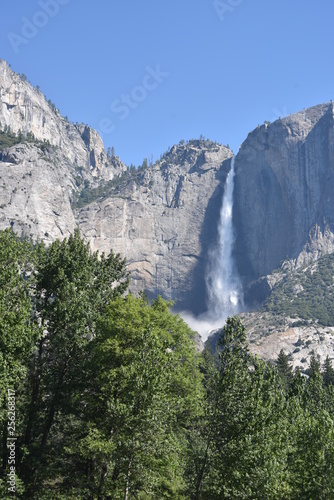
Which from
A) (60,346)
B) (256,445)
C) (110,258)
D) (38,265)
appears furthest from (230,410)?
(110,258)

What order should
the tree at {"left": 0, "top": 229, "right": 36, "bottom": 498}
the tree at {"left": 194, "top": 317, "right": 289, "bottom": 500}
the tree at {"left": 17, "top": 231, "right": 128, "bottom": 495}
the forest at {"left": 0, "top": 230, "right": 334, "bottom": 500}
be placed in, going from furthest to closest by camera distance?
the tree at {"left": 17, "top": 231, "right": 128, "bottom": 495}, the tree at {"left": 194, "top": 317, "right": 289, "bottom": 500}, the forest at {"left": 0, "top": 230, "right": 334, "bottom": 500}, the tree at {"left": 0, "top": 229, "right": 36, "bottom": 498}

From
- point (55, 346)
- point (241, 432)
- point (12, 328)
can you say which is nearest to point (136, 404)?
point (241, 432)

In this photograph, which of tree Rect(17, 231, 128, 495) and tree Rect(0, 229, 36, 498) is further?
tree Rect(17, 231, 128, 495)

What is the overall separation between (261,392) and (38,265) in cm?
1844

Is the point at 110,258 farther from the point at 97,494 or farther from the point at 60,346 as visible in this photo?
the point at 97,494

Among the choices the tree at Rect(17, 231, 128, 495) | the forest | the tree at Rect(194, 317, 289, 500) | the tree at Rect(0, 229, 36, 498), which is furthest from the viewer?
the tree at Rect(17, 231, 128, 495)

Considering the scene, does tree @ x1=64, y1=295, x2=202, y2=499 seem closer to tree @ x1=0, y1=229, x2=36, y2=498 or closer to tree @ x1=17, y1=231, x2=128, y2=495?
tree @ x1=17, y1=231, x2=128, y2=495

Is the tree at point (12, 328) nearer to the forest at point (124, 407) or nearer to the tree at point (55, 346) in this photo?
the forest at point (124, 407)

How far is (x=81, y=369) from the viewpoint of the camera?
3119 cm

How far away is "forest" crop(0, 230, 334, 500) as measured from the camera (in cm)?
2405

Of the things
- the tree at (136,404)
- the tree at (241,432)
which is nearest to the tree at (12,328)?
the tree at (136,404)

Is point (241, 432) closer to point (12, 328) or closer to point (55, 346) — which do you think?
point (55, 346)

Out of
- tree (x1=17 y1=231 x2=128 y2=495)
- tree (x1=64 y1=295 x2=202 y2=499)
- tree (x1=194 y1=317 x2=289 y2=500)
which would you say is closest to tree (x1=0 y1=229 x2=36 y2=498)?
tree (x1=17 y1=231 x2=128 y2=495)

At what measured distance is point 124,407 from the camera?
23422mm
